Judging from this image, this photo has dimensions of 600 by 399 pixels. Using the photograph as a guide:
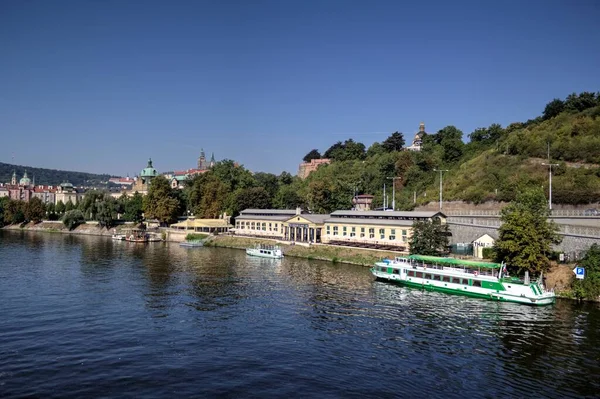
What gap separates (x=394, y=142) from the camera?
589ft

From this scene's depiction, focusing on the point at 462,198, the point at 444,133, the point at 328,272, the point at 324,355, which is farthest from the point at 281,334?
the point at 444,133

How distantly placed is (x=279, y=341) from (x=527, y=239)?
33.0 m

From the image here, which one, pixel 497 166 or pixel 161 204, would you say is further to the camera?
pixel 161 204

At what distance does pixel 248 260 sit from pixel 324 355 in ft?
166

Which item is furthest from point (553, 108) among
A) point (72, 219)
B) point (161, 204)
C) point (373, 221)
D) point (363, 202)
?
point (72, 219)

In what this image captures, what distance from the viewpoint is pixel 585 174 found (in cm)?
8781

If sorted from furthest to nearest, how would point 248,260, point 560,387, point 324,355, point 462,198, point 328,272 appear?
point 462,198 < point 248,260 < point 328,272 < point 324,355 < point 560,387

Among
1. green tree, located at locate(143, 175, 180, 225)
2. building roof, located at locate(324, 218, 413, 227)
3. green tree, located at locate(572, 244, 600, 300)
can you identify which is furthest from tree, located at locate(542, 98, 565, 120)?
green tree, located at locate(143, 175, 180, 225)

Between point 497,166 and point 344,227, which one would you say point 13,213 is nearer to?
point 344,227

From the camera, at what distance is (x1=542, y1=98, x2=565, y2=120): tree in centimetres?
12136

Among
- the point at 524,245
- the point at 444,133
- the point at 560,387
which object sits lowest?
the point at 560,387

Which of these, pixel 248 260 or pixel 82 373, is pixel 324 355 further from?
pixel 248 260

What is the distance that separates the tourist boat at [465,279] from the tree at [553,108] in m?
83.0

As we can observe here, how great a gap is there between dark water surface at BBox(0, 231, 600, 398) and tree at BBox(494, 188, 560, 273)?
5.94 metres
